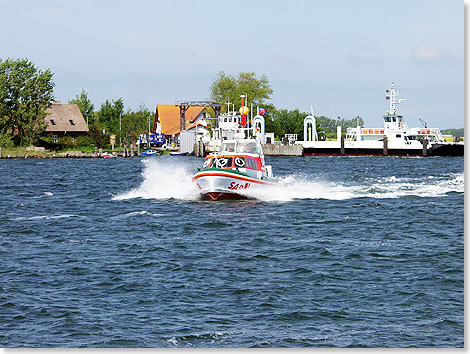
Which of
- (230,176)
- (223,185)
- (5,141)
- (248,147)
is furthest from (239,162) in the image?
(5,141)

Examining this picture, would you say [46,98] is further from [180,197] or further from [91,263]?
[91,263]

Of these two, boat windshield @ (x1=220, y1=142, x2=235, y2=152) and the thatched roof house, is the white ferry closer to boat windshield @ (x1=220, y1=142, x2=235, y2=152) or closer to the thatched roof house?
the thatched roof house

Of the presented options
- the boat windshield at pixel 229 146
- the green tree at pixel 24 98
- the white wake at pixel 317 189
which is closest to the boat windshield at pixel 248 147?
the boat windshield at pixel 229 146

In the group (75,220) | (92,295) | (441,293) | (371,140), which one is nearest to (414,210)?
(75,220)

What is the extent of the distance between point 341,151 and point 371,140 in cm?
835

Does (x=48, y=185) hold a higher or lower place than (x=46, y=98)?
lower

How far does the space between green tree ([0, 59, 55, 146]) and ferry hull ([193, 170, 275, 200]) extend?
89.8m

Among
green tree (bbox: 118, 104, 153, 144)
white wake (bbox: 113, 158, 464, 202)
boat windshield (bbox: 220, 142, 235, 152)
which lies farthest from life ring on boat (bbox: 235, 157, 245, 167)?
green tree (bbox: 118, 104, 153, 144)

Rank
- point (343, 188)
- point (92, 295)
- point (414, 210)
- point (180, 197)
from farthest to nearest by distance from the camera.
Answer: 1. point (343, 188)
2. point (180, 197)
3. point (414, 210)
4. point (92, 295)

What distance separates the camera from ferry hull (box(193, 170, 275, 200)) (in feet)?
161

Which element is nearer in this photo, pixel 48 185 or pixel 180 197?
pixel 180 197

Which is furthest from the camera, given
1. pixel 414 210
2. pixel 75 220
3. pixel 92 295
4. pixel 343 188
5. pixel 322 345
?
pixel 343 188

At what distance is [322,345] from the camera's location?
59.3 ft

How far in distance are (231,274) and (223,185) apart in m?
23.8
